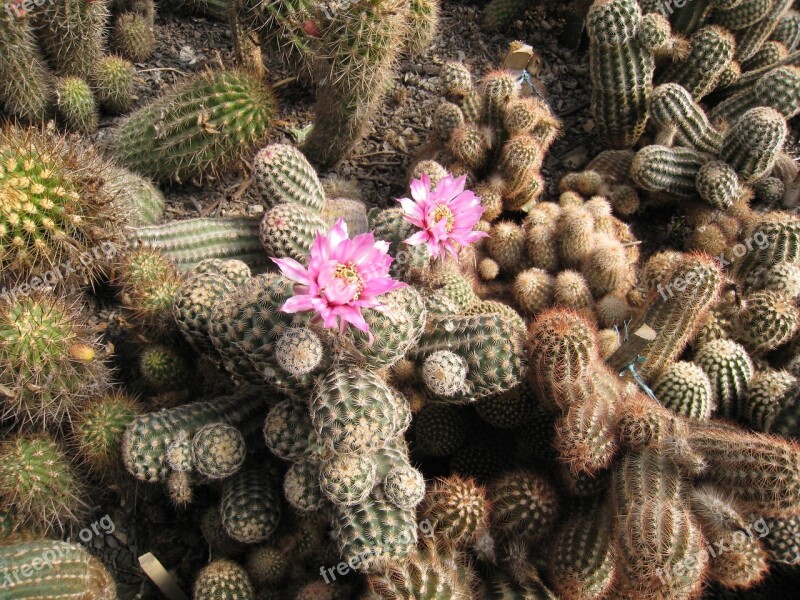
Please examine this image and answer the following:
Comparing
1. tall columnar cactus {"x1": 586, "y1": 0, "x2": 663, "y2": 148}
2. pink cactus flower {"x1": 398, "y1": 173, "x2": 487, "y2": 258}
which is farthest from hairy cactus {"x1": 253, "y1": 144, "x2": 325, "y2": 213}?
tall columnar cactus {"x1": 586, "y1": 0, "x2": 663, "y2": 148}

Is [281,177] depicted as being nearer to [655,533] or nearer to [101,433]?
[101,433]

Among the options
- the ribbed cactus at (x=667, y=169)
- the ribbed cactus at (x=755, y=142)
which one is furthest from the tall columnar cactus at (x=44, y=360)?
→ the ribbed cactus at (x=755, y=142)

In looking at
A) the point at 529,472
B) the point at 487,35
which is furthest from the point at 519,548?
the point at 487,35

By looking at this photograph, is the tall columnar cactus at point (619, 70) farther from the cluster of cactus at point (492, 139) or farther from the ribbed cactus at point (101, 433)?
the ribbed cactus at point (101, 433)

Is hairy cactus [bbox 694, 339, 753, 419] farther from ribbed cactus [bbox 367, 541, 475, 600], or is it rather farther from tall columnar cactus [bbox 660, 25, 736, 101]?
tall columnar cactus [bbox 660, 25, 736, 101]

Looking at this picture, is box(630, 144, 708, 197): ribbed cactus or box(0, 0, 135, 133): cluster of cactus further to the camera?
box(630, 144, 708, 197): ribbed cactus

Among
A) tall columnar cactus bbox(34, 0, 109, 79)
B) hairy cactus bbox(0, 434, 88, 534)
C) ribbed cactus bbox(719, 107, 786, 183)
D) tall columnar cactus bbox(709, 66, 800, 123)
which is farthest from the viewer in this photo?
tall columnar cactus bbox(709, 66, 800, 123)
